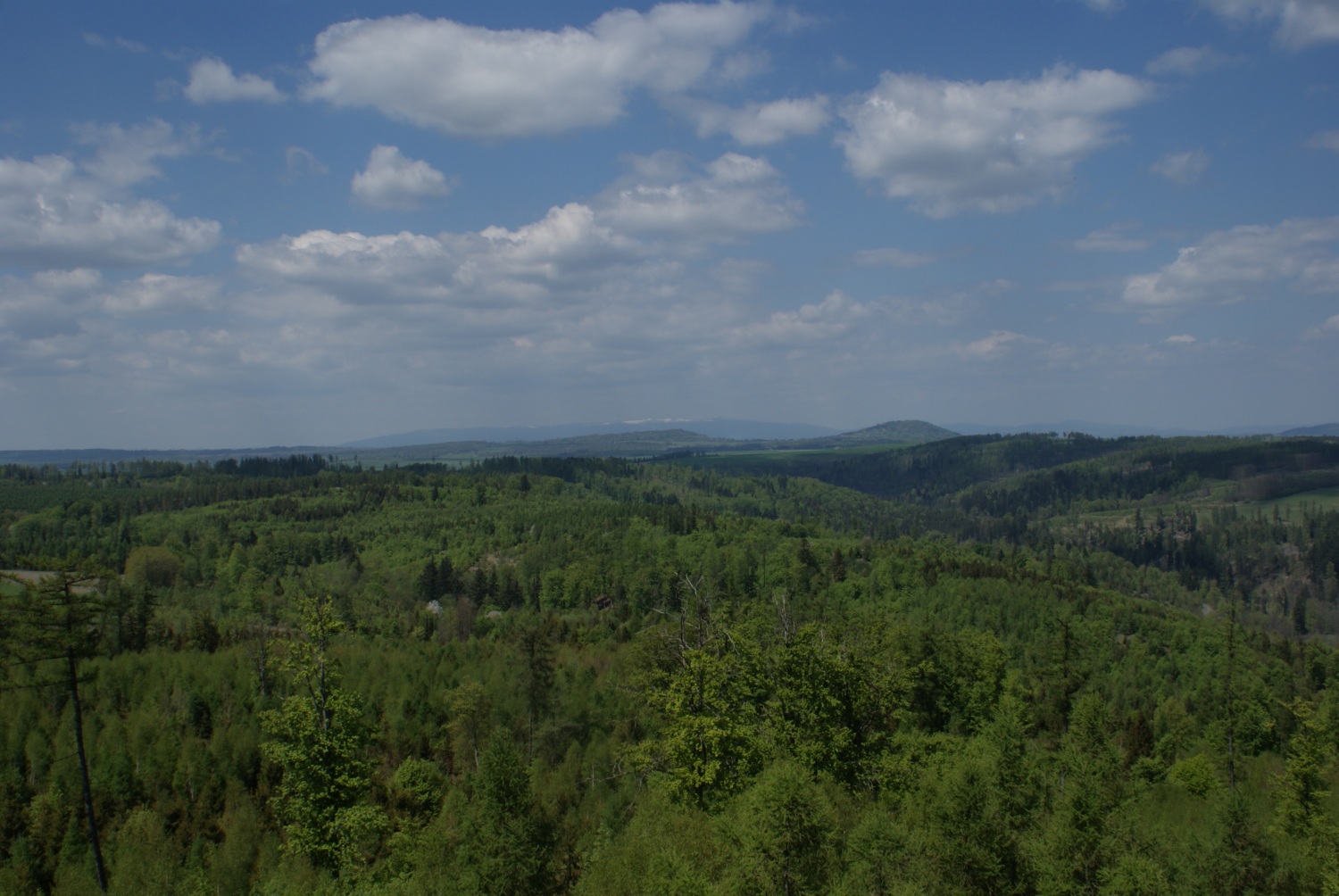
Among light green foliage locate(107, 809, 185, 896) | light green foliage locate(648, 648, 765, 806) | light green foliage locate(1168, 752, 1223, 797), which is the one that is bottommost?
light green foliage locate(1168, 752, 1223, 797)

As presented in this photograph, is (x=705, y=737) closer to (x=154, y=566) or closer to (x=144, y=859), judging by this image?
(x=144, y=859)

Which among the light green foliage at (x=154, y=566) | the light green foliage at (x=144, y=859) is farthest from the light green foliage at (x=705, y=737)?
the light green foliage at (x=154, y=566)

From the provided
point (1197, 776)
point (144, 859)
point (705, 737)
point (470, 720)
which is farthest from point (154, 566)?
point (1197, 776)

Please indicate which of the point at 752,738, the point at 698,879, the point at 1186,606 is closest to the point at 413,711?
the point at 752,738

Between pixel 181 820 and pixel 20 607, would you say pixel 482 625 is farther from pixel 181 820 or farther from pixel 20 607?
pixel 20 607

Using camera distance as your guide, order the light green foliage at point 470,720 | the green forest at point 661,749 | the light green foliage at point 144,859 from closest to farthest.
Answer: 1. the green forest at point 661,749
2. the light green foliage at point 144,859
3. the light green foliage at point 470,720

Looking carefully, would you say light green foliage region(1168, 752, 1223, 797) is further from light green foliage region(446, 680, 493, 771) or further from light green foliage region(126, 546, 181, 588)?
light green foliage region(126, 546, 181, 588)

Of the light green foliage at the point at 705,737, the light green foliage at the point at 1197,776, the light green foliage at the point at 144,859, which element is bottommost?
the light green foliage at the point at 1197,776

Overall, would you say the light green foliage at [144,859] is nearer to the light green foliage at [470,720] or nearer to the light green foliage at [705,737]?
the light green foliage at [470,720]

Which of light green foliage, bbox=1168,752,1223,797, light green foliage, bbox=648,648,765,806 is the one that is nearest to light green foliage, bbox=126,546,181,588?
light green foliage, bbox=648,648,765,806

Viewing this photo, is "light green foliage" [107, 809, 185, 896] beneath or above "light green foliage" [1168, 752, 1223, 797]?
above

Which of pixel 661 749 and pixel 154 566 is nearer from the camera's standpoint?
pixel 661 749

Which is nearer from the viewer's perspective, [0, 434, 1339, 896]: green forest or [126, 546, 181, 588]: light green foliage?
[0, 434, 1339, 896]: green forest

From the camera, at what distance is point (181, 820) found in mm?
53312
